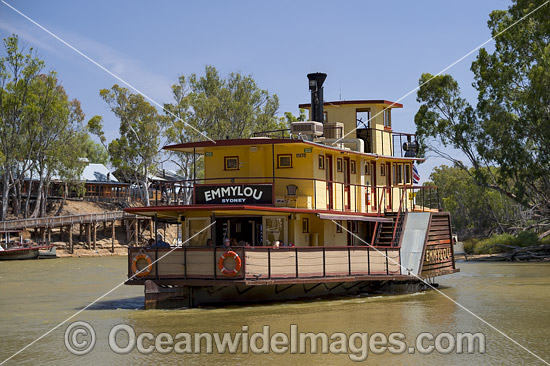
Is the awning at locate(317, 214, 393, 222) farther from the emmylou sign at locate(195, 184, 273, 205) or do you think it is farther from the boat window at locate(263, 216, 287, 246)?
the emmylou sign at locate(195, 184, 273, 205)

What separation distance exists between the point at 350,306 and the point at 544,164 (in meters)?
28.2

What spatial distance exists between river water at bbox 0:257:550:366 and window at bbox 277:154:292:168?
4278 mm

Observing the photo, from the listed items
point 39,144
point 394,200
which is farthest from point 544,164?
point 39,144

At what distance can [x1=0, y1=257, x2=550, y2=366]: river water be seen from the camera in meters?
13.8

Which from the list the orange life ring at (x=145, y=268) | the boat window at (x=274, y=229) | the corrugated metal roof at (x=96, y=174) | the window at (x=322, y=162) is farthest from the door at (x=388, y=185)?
the corrugated metal roof at (x=96, y=174)

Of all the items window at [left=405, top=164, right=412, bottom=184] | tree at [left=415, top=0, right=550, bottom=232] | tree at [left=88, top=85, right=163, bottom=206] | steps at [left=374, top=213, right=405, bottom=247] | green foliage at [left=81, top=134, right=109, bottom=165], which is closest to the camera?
steps at [left=374, top=213, right=405, bottom=247]

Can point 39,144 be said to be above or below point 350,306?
above

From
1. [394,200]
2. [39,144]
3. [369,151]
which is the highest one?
[39,144]

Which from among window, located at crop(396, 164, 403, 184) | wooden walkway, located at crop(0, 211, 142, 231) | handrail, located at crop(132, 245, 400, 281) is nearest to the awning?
handrail, located at crop(132, 245, 400, 281)

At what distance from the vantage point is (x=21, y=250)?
4859cm

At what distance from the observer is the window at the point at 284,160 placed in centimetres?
2188

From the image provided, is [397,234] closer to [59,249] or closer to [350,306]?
[350,306]

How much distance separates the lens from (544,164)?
43781 mm

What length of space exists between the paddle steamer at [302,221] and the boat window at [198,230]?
1.2 inches
